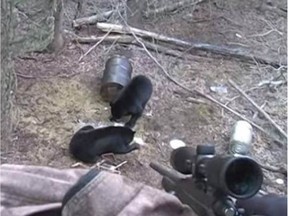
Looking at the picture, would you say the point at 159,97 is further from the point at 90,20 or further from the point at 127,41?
the point at 90,20

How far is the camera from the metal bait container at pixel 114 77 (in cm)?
216

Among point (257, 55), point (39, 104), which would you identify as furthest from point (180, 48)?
point (39, 104)

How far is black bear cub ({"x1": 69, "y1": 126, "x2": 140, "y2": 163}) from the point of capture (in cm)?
187

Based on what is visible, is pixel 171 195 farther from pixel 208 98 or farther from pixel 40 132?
pixel 208 98

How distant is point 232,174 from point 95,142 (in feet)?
2.69

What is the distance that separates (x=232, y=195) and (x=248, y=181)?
0.13 ft

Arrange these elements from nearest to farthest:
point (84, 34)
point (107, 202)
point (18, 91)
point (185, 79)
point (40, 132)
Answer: point (107, 202), point (40, 132), point (18, 91), point (185, 79), point (84, 34)

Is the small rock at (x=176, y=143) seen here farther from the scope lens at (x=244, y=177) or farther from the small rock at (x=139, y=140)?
the scope lens at (x=244, y=177)

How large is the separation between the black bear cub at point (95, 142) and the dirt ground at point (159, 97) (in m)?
0.04

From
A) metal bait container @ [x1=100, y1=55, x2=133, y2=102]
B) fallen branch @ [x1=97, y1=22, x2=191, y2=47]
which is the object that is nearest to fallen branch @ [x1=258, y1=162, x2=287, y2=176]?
metal bait container @ [x1=100, y1=55, x2=133, y2=102]

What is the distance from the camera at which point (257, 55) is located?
2.60 m

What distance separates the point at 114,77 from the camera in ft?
7.14

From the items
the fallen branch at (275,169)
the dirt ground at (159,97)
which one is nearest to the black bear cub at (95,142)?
the dirt ground at (159,97)

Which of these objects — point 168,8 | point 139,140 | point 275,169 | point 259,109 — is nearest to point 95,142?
point 139,140
